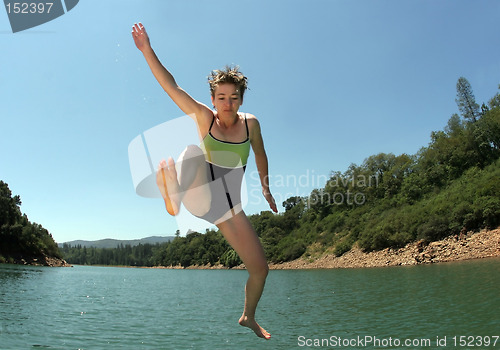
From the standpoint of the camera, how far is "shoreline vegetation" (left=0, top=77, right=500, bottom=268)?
155ft

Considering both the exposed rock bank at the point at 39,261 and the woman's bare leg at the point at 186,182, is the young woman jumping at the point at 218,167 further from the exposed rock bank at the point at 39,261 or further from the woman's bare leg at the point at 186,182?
the exposed rock bank at the point at 39,261

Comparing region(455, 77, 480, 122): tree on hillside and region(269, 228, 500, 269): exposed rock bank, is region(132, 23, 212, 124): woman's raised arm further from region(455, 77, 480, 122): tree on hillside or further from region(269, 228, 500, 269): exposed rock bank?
region(455, 77, 480, 122): tree on hillside

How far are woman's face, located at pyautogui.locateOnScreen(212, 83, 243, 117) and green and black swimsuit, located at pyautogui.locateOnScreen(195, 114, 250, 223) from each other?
14cm

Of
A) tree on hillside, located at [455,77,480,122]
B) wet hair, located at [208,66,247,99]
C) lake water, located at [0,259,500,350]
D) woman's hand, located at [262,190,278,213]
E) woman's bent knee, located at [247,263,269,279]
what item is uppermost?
tree on hillside, located at [455,77,480,122]

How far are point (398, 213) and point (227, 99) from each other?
→ 66771 millimetres

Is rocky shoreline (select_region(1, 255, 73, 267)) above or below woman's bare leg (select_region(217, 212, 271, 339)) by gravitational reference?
below

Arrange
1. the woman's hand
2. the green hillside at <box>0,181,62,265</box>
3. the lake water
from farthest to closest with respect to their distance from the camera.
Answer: the green hillside at <box>0,181,62,265</box>
the lake water
the woman's hand

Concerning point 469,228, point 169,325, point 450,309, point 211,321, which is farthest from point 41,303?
point 469,228

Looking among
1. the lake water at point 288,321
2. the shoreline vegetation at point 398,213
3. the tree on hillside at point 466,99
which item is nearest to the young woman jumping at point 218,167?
the lake water at point 288,321

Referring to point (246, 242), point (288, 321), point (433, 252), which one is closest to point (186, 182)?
point (246, 242)

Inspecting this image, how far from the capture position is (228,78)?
8.97 ft

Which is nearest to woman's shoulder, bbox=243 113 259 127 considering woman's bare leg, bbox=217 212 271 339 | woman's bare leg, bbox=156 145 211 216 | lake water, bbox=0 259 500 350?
woman's bare leg, bbox=156 145 211 216

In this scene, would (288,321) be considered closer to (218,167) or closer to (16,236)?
(218,167)

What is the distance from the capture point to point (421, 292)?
19.6m
